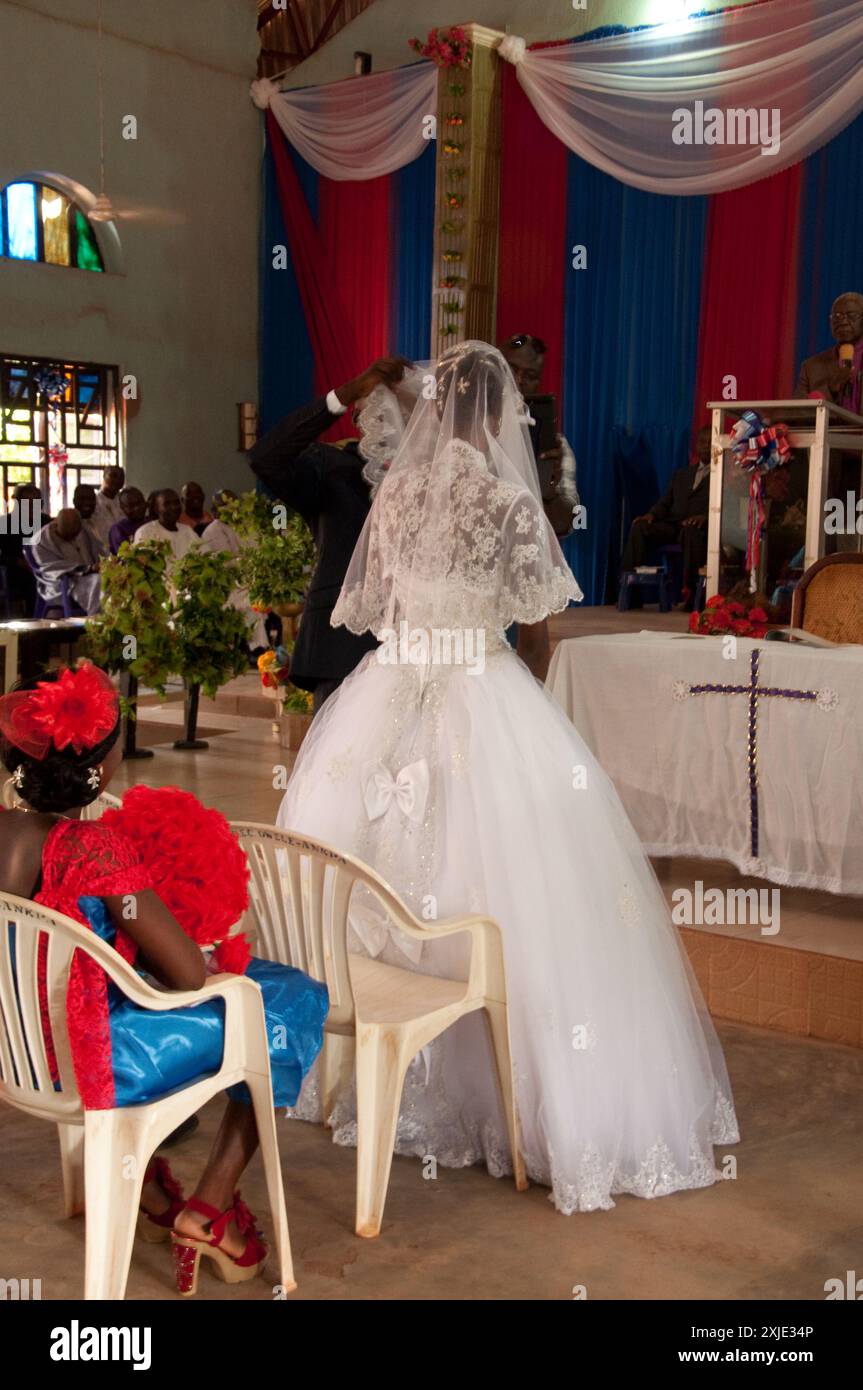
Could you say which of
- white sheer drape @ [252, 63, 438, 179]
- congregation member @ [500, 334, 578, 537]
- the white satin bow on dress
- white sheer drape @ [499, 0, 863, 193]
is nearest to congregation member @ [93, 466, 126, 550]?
white sheer drape @ [252, 63, 438, 179]

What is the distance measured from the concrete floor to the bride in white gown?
0.09 meters

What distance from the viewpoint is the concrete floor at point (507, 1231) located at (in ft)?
8.04

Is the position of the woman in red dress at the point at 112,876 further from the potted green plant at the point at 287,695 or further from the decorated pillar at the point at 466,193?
the decorated pillar at the point at 466,193

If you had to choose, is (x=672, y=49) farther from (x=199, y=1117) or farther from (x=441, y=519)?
(x=199, y=1117)

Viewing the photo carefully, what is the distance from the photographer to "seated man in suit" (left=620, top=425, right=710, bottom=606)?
10156 mm

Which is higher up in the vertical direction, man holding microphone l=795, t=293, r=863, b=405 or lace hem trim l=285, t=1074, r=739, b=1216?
man holding microphone l=795, t=293, r=863, b=405

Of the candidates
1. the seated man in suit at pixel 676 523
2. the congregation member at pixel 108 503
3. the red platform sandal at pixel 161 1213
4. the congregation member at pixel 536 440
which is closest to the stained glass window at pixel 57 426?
the congregation member at pixel 108 503

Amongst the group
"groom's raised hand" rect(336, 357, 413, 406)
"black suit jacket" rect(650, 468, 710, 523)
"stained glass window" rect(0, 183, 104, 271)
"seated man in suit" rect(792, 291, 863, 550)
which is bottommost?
"black suit jacket" rect(650, 468, 710, 523)

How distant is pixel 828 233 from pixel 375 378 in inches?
274

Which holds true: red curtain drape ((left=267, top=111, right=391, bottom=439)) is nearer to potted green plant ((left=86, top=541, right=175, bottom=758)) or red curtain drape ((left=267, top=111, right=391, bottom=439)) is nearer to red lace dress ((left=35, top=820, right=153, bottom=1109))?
potted green plant ((left=86, top=541, right=175, bottom=758))

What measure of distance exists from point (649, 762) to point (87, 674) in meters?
2.28

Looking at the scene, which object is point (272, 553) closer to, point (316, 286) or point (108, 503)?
point (108, 503)

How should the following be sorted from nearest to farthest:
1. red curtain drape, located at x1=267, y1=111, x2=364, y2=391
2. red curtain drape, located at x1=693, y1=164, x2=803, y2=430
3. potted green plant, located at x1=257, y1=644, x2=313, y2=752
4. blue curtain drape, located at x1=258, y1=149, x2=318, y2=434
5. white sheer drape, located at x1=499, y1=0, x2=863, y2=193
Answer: potted green plant, located at x1=257, y1=644, x2=313, y2=752
white sheer drape, located at x1=499, y1=0, x2=863, y2=193
red curtain drape, located at x1=693, y1=164, x2=803, y2=430
red curtain drape, located at x1=267, y1=111, x2=364, y2=391
blue curtain drape, located at x1=258, y1=149, x2=318, y2=434

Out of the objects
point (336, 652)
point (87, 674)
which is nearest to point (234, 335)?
point (336, 652)
